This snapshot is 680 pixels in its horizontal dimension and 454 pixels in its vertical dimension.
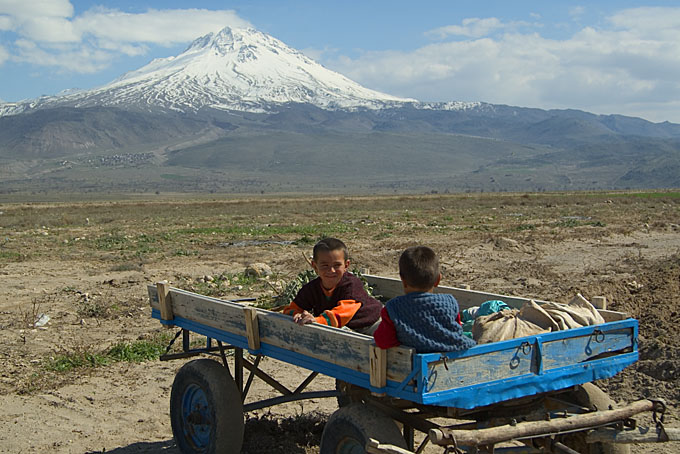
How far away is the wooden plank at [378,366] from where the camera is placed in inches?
A: 144

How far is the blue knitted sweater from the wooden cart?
0.09 m

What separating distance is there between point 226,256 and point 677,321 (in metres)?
11.7

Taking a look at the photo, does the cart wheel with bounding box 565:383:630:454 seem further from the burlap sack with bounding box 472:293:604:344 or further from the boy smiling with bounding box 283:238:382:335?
the boy smiling with bounding box 283:238:382:335

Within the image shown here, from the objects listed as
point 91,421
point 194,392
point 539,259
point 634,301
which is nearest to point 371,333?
point 194,392

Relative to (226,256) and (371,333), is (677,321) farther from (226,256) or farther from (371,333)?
(226,256)

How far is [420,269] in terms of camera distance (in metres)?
3.90

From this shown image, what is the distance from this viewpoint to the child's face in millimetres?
4734

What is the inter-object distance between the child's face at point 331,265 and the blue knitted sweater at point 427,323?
0.92m

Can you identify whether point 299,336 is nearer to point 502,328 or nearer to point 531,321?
point 502,328

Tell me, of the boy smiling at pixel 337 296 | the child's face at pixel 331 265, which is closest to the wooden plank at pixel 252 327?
the boy smiling at pixel 337 296

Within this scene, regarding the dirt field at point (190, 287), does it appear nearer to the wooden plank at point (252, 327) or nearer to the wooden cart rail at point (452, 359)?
the wooden plank at point (252, 327)

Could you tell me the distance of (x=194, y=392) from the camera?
5332mm

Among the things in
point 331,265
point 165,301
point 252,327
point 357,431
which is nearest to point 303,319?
point 252,327

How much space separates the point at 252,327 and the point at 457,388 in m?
1.51
